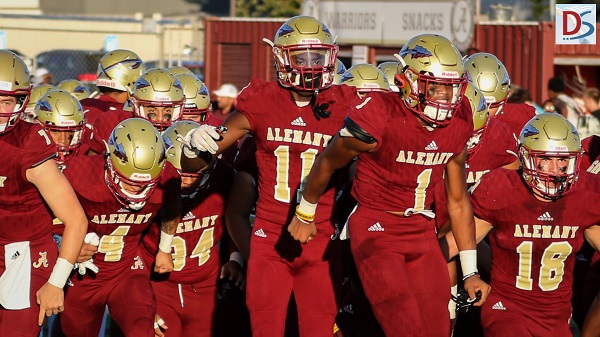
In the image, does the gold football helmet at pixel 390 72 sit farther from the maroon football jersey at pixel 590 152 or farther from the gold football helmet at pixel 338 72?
the maroon football jersey at pixel 590 152

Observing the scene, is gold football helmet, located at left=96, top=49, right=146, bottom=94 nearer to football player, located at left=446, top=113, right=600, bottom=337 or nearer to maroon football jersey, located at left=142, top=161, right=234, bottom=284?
maroon football jersey, located at left=142, top=161, right=234, bottom=284

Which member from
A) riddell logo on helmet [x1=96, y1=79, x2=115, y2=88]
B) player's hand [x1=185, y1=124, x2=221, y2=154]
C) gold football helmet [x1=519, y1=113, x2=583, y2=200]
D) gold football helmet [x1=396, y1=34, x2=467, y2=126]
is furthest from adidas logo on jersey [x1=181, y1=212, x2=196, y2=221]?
riddell logo on helmet [x1=96, y1=79, x2=115, y2=88]

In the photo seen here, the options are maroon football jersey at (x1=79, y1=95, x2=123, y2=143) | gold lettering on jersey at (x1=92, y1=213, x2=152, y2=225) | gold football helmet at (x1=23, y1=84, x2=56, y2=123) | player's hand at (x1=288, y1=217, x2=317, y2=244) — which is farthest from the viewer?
maroon football jersey at (x1=79, y1=95, x2=123, y2=143)

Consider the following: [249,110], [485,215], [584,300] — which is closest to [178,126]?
[249,110]

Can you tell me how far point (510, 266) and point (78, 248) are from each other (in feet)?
8.22

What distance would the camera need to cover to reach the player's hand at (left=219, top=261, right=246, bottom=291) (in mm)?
7477

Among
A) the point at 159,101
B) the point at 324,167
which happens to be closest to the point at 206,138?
the point at 324,167

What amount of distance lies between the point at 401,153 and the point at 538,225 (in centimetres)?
109

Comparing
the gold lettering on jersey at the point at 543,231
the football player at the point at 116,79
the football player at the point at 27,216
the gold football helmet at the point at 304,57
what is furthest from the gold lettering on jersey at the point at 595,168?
the football player at the point at 116,79

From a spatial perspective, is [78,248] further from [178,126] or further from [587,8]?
[587,8]

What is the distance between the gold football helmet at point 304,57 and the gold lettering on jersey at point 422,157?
0.73m

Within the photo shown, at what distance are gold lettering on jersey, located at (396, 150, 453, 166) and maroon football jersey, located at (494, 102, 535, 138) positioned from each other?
2.41m

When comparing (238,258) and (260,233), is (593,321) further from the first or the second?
(238,258)

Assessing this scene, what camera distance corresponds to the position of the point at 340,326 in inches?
296
